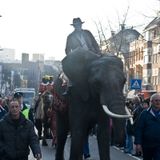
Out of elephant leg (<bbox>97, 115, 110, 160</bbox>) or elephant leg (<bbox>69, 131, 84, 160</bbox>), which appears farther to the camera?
elephant leg (<bbox>69, 131, 84, 160</bbox>)

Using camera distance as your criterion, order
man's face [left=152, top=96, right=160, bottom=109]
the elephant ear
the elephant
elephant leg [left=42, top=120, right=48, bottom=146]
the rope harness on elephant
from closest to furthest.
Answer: the elephant
the elephant ear
the rope harness on elephant
man's face [left=152, top=96, right=160, bottom=109]
elephant leg [left=42, top=120, right=48, bottom=146]

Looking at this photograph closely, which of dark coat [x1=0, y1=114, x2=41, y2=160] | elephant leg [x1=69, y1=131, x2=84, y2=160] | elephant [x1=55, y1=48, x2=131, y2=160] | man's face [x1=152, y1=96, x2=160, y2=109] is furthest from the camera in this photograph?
man's face [x1=152, y1=96, x2=160, y2=109]

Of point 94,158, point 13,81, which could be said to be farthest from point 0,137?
point 13,81

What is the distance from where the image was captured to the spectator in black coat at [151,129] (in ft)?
37.8

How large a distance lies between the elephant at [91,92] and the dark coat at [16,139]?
47.4 inches

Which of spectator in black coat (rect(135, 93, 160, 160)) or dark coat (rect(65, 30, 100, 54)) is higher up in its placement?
dark coat (rect(65, 30, 100, 54))

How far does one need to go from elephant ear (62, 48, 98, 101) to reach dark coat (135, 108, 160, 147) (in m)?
1.91

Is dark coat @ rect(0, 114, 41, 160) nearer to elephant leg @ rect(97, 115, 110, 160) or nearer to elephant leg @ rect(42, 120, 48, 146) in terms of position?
elephant leg @ rect(97, 115, 110, 160)

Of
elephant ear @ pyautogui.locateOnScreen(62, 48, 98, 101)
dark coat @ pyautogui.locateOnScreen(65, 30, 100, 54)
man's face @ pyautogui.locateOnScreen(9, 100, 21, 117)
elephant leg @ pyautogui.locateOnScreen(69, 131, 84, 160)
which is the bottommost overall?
elephant leg @ pyautogui.locateOnScreen(69, 131, 84, 160)

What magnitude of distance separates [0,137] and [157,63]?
78151 millimetres

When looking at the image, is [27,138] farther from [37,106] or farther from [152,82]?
[152,82]

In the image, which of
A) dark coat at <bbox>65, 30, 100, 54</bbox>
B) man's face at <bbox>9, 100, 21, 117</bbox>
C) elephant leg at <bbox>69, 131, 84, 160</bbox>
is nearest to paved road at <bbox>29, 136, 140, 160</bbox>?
dark coat at <bbox>65, 30, 100, 54</bbox>

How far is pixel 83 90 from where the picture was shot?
10055 millimetres

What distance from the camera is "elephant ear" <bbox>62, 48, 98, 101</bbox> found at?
10.1 meters
